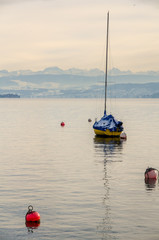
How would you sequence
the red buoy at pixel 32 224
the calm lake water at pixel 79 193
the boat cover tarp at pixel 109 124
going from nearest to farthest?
the calm lake water at pixel 79 193 < the red buoy at pixel 32 224 < the boat cover tarp at pixel 109 124

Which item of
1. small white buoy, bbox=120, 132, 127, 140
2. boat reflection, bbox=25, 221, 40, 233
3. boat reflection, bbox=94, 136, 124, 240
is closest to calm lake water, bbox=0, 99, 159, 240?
boat reflection, bbox=94, 136, 124, 240

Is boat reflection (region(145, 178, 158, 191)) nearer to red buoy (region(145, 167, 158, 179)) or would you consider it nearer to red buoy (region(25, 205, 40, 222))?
red buoy (region(145, 167, 158, 179))

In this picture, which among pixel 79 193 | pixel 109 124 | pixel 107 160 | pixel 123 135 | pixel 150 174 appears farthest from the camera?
pixel 123 135

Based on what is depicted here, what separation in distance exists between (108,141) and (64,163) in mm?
24578

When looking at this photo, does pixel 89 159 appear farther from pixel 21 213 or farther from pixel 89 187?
pixel 21 213

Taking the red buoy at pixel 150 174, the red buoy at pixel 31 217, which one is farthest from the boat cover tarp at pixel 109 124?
the red buoy at pixel 31 217

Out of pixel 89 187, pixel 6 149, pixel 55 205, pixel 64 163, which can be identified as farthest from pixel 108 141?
pixel 55 205

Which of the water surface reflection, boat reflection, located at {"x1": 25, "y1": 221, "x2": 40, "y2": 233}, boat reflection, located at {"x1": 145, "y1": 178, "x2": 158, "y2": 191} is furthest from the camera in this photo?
the water surface reflection

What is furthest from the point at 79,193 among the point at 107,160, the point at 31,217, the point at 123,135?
the point at 123,135

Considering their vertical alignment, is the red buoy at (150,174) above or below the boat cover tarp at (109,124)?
below

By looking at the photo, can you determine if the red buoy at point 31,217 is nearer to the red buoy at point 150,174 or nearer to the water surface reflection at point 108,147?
the red buoy at point 150,174

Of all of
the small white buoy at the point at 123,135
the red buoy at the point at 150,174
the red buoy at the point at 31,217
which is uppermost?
the small white buoy at the point at 123,135

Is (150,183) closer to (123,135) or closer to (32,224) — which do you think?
(32,224)

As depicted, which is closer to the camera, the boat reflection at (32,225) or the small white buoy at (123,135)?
the boat reflection at (32,225)
